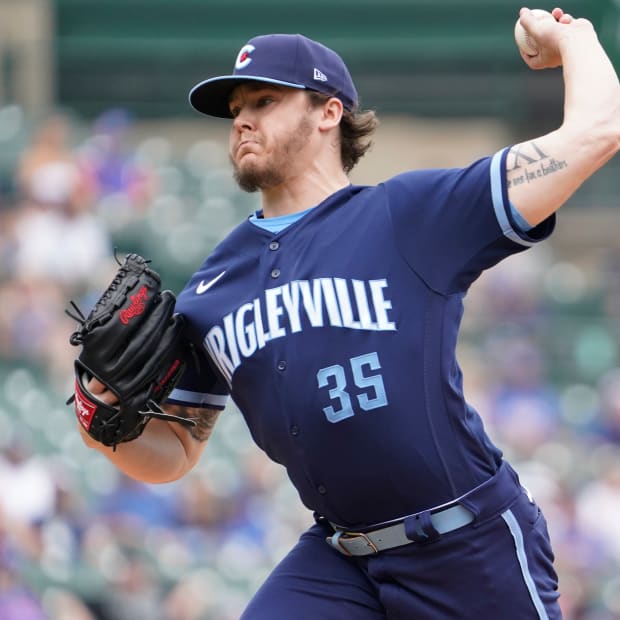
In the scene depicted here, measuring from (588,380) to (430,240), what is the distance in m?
6.34

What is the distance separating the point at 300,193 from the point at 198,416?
697 mm

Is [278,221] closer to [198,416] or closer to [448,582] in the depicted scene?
[198,416]

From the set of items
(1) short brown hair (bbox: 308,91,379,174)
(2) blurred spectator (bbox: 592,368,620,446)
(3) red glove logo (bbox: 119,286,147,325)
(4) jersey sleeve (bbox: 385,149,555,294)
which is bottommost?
(2) blurred spectator (bbox: 592,368,620,446)

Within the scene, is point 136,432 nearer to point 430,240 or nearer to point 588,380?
point 430,240

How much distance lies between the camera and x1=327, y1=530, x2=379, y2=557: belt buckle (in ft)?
10.3

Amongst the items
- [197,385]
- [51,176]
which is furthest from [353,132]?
[51,176]

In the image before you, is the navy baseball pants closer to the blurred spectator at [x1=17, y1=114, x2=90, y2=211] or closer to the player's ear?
the player's ear

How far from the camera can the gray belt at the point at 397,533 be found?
121 inches

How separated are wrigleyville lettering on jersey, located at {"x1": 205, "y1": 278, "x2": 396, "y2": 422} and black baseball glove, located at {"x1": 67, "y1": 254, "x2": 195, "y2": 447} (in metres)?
0.20

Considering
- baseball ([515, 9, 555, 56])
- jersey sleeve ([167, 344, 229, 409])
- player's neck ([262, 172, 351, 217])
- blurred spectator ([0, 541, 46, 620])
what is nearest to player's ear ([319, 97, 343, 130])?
player's neck ([262, 172, 351, 217])

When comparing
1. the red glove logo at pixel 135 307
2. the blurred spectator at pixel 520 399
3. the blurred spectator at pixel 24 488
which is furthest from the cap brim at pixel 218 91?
the blurred spectator at pixel 520 399

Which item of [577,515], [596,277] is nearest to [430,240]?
[577,515]

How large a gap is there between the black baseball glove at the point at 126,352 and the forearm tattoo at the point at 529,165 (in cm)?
95

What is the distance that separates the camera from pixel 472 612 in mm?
3082
